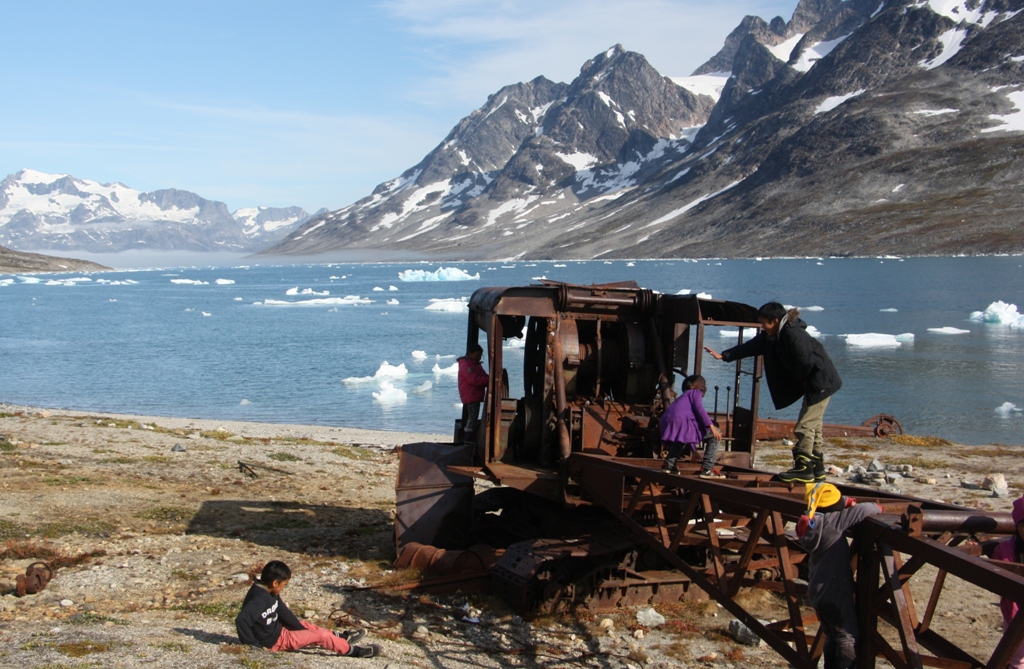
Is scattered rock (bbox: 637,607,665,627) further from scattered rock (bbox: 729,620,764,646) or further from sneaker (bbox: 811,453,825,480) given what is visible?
sneaker (bbox: 811,453,825,480)

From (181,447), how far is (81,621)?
39.1 feet

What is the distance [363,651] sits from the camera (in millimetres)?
7867

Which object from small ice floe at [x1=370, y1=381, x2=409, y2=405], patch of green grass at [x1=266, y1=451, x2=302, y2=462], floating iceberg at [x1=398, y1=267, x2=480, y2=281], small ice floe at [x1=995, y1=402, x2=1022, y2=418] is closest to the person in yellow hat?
patch of green grass at [x1=266, y1=451, x2=302, y2=462]

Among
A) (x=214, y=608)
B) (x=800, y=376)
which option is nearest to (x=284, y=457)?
(x=214, y=608)

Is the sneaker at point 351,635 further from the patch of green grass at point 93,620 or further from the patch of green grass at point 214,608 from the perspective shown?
the patch of green grass at point 93,620

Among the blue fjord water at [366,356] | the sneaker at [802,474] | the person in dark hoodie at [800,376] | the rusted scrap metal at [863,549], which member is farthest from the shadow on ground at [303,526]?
the blue fjord water at [366,356]

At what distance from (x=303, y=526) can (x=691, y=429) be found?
22.2 feet

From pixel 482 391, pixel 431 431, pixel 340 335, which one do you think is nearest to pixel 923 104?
pixel 340 335

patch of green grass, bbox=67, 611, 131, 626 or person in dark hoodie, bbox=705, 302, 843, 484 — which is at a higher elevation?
person in dark hoodie, bbox=705, 302, 843, 484

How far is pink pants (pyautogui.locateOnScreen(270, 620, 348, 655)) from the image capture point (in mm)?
7688

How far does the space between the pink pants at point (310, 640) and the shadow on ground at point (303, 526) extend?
154 inches

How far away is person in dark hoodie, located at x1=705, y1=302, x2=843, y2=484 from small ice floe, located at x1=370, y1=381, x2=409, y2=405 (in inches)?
1068

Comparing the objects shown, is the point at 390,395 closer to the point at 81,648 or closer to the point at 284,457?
the point at 284,457

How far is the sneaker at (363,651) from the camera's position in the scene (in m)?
7.83
